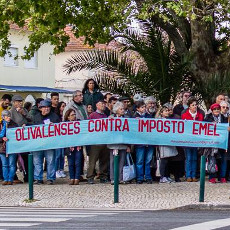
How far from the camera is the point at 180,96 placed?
68.4 ft

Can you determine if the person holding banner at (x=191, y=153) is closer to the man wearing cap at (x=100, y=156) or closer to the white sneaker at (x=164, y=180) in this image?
the white sneaker at (x=164, y=180)

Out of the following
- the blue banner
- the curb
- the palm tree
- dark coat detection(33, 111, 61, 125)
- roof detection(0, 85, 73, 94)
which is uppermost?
the palm tree

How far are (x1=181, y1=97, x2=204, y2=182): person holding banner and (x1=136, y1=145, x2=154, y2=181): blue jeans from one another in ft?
2.63

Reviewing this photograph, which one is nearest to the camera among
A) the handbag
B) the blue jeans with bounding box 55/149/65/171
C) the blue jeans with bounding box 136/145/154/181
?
the handbag

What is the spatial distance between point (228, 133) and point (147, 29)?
4.45m

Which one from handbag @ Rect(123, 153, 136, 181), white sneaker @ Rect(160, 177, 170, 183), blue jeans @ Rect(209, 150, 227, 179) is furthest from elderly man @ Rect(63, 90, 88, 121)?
blue jeans @ Rect(209, 150, 227, 179)

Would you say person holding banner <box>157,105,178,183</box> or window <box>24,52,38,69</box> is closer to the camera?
person holding banner <box>157,105,178,183</box>

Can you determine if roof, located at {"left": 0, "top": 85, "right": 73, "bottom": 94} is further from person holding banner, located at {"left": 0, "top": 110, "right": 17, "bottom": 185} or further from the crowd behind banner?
person holding banner, located at {"left": 0, "top": 110, "right": 17, "bottom": 185}

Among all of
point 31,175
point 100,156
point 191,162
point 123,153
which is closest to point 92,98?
point 100,156

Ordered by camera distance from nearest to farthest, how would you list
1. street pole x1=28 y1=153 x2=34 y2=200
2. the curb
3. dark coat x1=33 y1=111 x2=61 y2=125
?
1. the curb
2. street pole x1=28 y1=153 x2=34 y2=200
3. dark coat x1=33 y1=111 x2=61 y2=125

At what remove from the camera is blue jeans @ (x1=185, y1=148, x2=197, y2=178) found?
62.4ft

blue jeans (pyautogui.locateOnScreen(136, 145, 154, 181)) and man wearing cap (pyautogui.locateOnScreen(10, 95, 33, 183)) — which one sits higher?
man wearing cap (pyautogui.locateOnScreen(10, 95, 33, 183))

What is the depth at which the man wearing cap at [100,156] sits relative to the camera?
62.9 ft

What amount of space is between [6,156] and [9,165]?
229 mm
